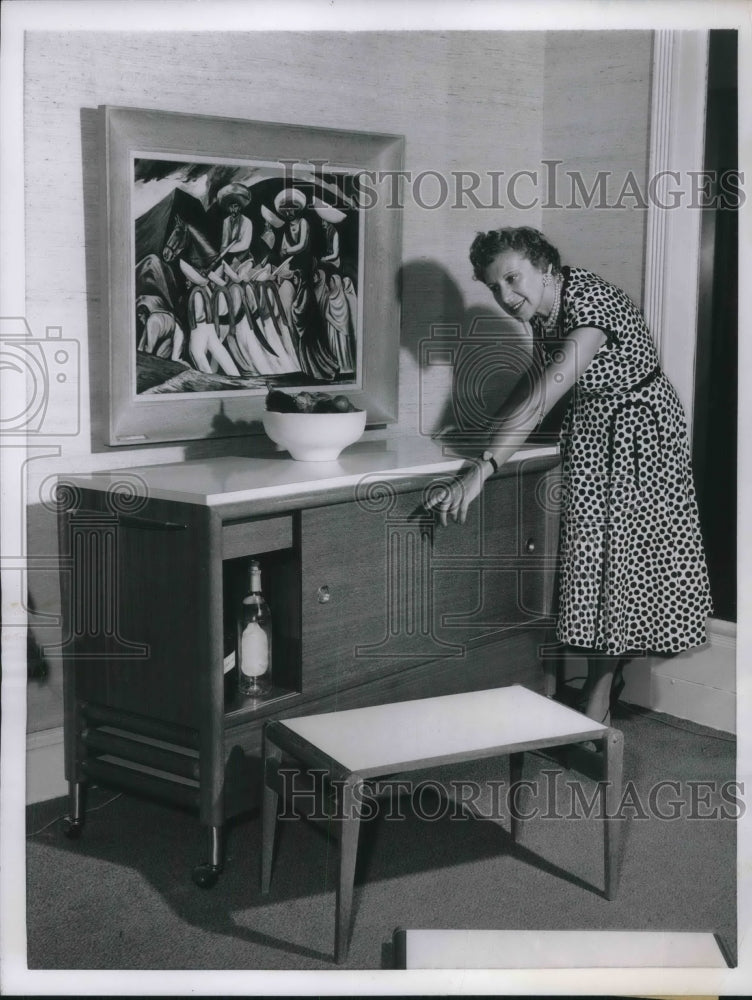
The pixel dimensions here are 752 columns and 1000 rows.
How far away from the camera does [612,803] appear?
2.20 m

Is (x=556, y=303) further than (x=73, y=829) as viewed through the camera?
Yes

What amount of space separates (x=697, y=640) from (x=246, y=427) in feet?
4.39

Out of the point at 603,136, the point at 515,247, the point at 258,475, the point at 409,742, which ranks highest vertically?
the point at 603,136

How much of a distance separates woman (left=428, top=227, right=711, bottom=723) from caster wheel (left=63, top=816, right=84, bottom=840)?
3.69 feet

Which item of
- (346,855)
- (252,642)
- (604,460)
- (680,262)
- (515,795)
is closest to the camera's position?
(346,855)

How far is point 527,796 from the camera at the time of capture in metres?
2.67

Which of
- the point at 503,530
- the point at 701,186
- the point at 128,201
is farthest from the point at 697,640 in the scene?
the point at 128,201

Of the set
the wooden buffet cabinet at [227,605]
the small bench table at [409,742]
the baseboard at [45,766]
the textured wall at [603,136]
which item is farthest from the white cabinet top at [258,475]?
the textured wall at [603,136]

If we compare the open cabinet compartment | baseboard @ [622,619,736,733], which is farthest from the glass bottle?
baseboard @ [622,619,736,733]

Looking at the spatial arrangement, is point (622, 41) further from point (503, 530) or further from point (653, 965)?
point (653, 965)

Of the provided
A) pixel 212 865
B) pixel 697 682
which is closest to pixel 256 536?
pixel 212 865

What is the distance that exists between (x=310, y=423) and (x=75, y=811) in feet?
3.47

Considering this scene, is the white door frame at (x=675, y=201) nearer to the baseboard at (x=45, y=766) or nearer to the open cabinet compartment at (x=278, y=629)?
the open cabinet compartment at (x=278, y=629)

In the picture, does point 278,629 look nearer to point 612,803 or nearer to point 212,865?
point 212,865
